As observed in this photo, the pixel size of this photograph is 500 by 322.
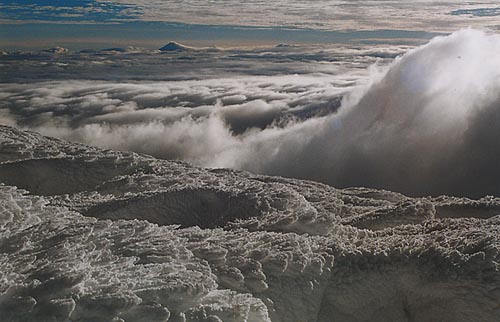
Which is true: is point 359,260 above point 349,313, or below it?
above

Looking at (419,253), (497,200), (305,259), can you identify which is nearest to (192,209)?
(305,259)

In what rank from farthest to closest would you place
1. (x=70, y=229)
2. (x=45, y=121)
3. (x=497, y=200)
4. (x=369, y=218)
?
(x=45, y=121)
(x=497, y=200)
(x=369, y=218)
(x=70, y=229)

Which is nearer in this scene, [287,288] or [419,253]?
[287,288]

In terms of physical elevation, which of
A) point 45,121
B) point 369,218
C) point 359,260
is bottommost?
point 45,121

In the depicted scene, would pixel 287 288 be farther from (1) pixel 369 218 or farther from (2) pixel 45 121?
(2) pixel 45 121

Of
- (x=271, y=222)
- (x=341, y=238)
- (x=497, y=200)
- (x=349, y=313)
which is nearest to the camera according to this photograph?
(x=349, y=313)

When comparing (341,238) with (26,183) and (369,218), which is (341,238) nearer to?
(369,218)
